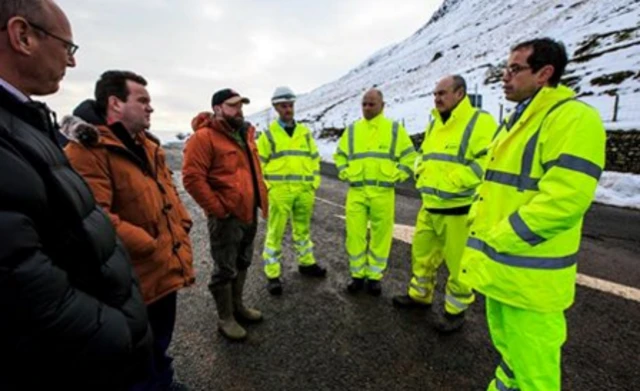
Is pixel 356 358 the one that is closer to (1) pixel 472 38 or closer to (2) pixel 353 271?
(2) pixel 353 271

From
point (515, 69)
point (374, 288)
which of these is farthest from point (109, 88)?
point (374, 288)

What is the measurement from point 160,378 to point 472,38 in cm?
6978

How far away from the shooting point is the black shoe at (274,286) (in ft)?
13.8

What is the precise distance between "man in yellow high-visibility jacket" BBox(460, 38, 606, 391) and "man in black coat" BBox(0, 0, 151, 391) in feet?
5.88

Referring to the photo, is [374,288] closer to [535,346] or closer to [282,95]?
[535,346]

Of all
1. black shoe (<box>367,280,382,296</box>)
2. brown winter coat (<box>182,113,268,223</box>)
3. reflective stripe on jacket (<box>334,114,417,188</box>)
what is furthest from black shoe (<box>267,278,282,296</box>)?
reflective stripe on jacket (<box>334,114,417,188</box>)

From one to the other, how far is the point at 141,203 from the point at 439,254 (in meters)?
2.83

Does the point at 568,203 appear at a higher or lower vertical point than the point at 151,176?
lower

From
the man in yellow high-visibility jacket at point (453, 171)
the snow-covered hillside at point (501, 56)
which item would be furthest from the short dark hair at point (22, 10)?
the snow-covered hillside at point (501, 56)

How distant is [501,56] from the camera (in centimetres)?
4444

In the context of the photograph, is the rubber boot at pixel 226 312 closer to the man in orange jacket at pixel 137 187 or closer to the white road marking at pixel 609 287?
the man in orange jacket at pixel 137 187

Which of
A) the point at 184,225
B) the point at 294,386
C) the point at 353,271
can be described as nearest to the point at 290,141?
the point at 353,271

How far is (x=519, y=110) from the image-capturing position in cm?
227

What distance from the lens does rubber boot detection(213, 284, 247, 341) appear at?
3299mm
